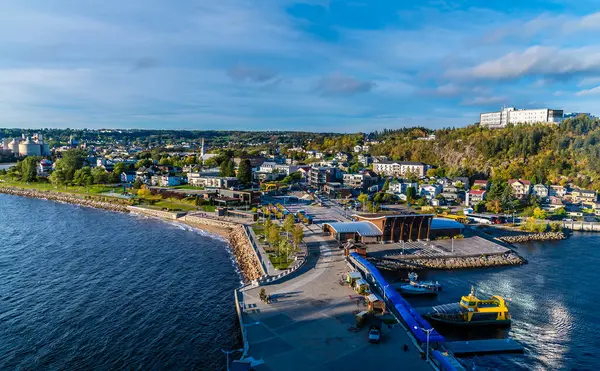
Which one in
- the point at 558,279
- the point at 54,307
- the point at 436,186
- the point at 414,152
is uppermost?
the point at 414,152

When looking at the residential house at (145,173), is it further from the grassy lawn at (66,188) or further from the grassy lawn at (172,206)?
the grassy lawn at (172,206)

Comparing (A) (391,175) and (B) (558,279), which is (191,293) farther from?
(A) (391,175)

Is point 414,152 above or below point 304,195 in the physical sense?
above

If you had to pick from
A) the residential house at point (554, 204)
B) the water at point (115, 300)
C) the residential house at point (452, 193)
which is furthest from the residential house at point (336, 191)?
the water at point (115, 300)

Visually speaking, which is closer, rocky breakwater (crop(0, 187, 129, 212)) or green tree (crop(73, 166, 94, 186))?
rocky breakwater (crop(0, 187, 129, 212))

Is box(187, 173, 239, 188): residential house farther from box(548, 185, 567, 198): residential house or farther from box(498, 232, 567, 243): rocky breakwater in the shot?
box(548, 185, 567, 198): residential house

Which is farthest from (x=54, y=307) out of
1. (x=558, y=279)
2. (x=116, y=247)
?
(x=558, y=279)

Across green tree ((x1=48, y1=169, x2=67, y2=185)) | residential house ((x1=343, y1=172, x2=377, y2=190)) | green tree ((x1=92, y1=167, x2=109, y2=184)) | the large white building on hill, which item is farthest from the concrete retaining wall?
the large white building on hill

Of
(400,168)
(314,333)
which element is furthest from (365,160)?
(314,333)
